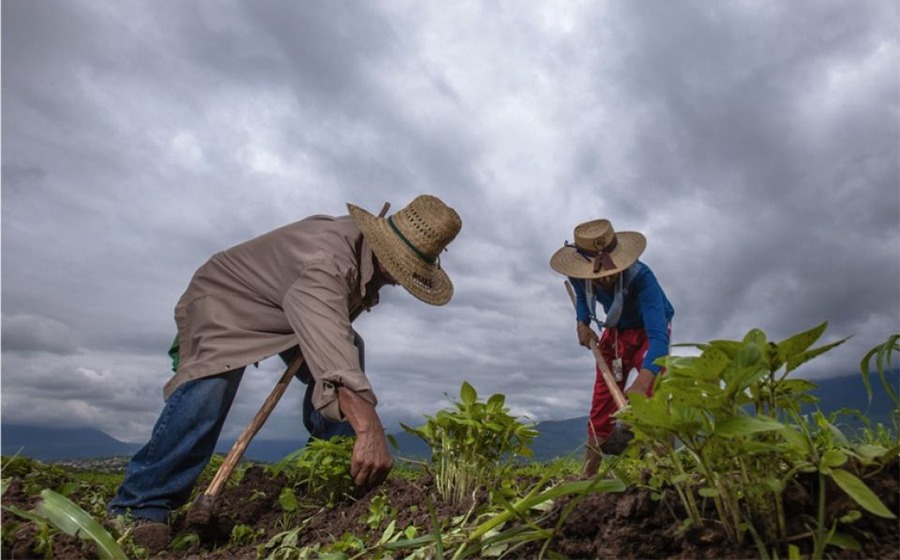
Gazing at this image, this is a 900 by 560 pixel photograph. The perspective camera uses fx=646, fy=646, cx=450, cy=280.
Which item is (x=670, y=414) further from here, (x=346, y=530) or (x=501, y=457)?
(x=346, y=530)

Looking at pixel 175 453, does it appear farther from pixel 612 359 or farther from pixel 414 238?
pixel 612 359

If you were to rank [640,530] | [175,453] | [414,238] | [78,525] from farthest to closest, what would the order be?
1. [414,238]
2. [175,453]
3. [78,525]
4. [640,530]

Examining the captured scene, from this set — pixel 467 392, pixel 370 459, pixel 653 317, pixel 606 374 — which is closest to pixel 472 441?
pixel 467 392

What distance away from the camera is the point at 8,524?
5.95 feet

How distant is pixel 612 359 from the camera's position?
561 cm

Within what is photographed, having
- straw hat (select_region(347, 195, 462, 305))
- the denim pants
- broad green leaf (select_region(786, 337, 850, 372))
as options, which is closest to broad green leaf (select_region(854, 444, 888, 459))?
broad green leaf (select_region(786, 337, 850, 372))

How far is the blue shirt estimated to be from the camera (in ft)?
15.8

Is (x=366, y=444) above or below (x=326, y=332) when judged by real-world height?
below

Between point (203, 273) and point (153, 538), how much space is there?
1.58 meters

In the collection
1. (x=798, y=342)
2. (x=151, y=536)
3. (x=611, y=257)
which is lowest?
(x=151, y=536)

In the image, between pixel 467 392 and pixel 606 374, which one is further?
pixel 606 374

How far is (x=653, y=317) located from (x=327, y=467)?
2.82m

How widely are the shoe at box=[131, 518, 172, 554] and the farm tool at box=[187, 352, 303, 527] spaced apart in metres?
0.13

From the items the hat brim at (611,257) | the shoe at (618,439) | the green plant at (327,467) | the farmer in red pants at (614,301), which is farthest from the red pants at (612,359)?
the green plant at (327,467)
